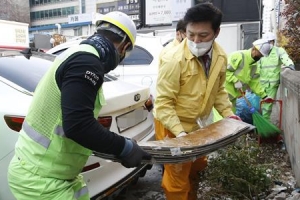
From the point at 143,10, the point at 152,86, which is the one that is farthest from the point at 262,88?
the point at 143,10

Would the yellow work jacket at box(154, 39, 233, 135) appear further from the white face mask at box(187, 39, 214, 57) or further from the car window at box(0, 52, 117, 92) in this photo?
the car window at box(0, 52, 117, 92)

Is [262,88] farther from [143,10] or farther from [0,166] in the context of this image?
[143,10]

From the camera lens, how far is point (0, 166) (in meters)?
2.42

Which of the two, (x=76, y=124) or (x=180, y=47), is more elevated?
(x=180, y=47)

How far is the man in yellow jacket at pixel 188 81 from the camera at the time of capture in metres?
2.46

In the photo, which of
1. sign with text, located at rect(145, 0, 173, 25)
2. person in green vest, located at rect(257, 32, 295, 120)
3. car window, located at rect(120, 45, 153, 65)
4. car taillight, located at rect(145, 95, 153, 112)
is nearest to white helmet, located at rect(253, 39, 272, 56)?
person in green vest, located at rect(257, 32, 295, 120)

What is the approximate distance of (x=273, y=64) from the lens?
240 inches

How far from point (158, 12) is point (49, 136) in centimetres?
1866

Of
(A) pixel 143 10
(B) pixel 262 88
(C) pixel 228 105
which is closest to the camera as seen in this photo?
(C) pixel 228 105

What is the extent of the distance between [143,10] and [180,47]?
61.0ft

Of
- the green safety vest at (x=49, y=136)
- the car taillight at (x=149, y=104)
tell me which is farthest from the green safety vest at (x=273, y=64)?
the green safety vest at (x=49, y=136)

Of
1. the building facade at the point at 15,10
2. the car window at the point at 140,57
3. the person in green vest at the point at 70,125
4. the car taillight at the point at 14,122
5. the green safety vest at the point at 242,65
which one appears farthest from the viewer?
the building facade at the point at 15,10

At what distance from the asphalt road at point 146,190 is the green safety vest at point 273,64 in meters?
3.03

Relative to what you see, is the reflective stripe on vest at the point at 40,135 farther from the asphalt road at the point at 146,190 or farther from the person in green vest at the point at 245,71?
the person in green vest at the point at 245,71
